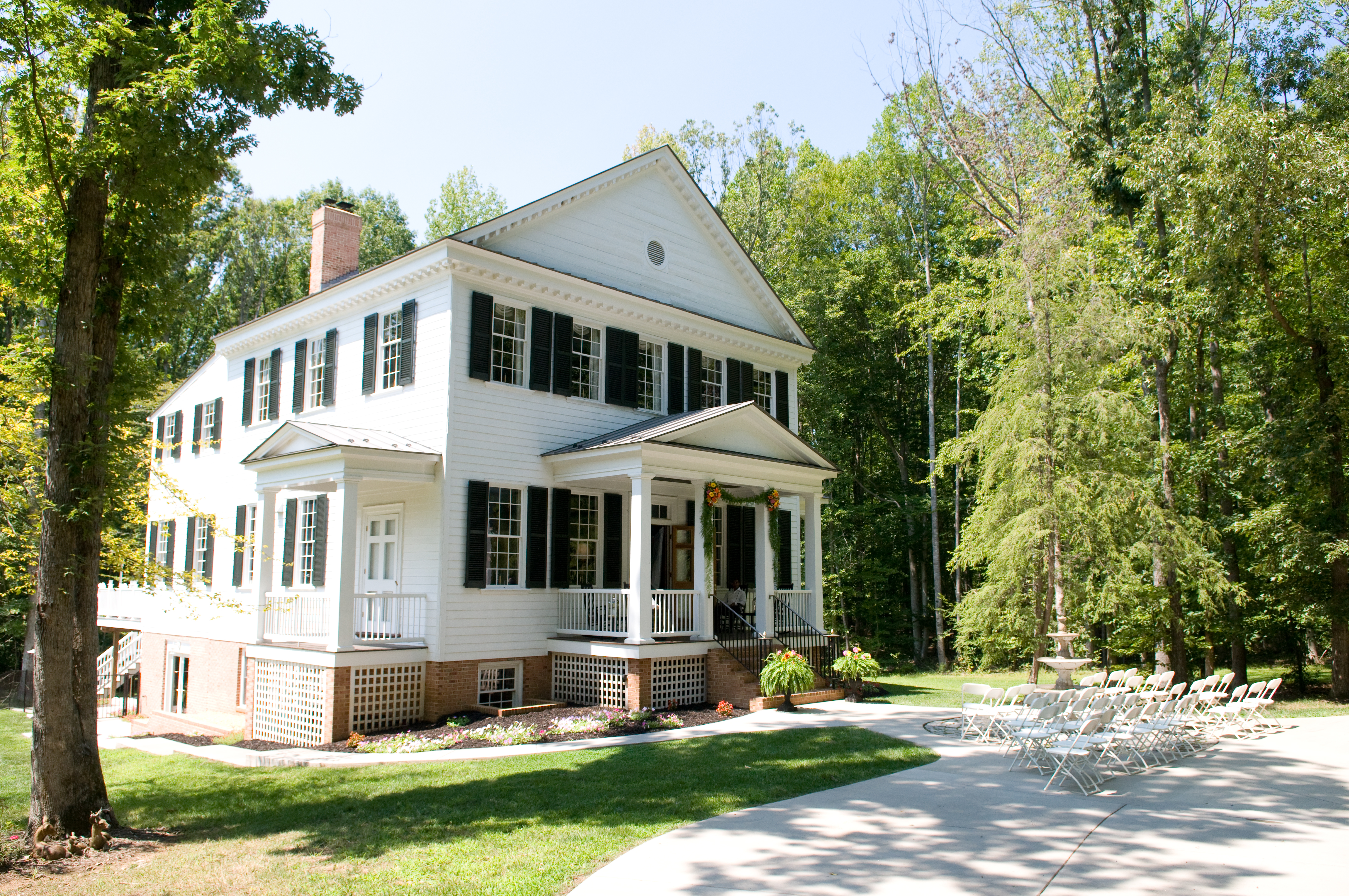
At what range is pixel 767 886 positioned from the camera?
5.90m

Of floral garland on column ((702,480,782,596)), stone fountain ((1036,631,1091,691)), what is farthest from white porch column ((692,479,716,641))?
stone fountain ((1036,631,1091,691))

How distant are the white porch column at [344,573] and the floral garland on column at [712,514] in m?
5.88

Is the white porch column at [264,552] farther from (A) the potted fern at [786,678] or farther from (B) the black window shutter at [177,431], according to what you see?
(B) the black window shutter at [177,431]

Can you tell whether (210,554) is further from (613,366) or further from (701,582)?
(701,582)

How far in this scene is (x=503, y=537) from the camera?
15.6 meters

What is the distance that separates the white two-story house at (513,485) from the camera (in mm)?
14539

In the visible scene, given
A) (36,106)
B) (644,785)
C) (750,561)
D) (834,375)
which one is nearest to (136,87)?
(36,106)

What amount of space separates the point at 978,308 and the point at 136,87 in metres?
19.2

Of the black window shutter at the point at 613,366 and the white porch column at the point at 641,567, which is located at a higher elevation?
the black window shutter at the point at 613,366

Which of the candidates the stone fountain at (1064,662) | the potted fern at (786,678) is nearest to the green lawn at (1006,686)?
the stone fountain at (1064,662)

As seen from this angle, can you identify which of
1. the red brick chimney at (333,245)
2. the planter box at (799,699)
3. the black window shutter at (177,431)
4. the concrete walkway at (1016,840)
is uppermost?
the red brick chimney at (333,245)

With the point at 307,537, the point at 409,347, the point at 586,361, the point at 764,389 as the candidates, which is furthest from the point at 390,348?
the point at 764,389

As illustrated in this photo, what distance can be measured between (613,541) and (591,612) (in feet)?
5.12

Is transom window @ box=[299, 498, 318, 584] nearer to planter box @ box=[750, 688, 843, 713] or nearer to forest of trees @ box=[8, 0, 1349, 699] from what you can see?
forest of trees @ box=[8, 0, 1349, 699]
